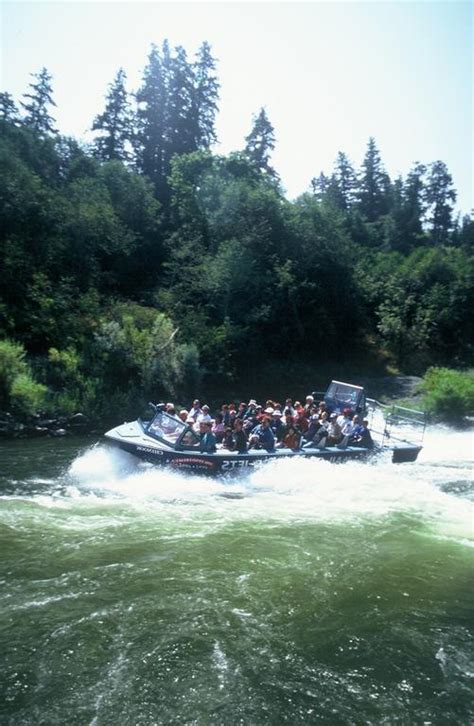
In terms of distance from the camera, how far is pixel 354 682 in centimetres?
533

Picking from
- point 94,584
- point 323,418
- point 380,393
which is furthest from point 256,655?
point 380,393

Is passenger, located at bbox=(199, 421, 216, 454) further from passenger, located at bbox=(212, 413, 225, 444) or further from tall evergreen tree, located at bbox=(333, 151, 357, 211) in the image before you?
tall evergreen tree, located at bbox=(333, 151, 357, 211)

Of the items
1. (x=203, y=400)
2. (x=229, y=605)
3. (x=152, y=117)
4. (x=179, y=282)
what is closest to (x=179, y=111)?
(x=152, y=117)

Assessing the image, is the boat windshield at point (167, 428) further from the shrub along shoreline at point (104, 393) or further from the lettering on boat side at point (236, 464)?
the shrub along shoreline at point (104, 393)

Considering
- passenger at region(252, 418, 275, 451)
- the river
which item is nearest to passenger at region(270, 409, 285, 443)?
passenger at region(252, 418, 275, 451)

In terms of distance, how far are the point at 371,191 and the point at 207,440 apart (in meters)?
71.8

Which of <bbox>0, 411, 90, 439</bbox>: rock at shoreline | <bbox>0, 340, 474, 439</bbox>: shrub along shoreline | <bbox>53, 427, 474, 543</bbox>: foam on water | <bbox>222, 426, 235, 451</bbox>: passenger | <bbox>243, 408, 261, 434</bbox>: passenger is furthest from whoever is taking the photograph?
<bbox>0, 340, 474, 439</bbox>: shrub along shoreline

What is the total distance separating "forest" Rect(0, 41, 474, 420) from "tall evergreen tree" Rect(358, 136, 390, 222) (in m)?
28.2

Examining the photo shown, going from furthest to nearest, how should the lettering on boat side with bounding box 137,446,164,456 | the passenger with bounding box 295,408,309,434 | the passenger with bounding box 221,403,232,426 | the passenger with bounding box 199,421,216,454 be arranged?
the passenger with bounding box 295,408,309,434 → the passenger with bounding box 221,403,232,426 → the passenger with bounding box 199,421,216,454 → the lettering on boat side with bounding box 137,446,164,456

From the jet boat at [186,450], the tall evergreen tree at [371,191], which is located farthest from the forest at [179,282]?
the tall evergreen tree at [371,191]

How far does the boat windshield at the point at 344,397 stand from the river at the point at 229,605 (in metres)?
4.62

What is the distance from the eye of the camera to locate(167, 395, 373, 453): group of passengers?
13391mm

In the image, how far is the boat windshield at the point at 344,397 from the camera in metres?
16.4

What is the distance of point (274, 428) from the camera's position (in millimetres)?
15086
